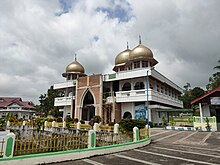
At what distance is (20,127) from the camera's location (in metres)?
21.9

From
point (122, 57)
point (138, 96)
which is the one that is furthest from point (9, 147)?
point (122, 57)

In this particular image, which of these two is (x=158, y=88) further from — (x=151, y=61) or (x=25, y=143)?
(x=25, y=143)

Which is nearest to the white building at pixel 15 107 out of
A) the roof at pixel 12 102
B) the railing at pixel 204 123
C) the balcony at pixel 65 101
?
the roof at pixel 12 102

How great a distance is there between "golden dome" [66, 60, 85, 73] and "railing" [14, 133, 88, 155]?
24.3 metres

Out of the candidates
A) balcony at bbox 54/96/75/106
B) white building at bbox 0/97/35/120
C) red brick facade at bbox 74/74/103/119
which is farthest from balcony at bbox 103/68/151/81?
white building at bbox 0/97/35/120

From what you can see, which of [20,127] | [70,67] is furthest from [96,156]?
[70,67]

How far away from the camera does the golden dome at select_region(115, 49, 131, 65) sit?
89.3 ft

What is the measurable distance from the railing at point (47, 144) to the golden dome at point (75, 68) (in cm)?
2426

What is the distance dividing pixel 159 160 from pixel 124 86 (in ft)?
60.8

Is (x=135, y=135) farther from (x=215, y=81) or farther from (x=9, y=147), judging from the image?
(x=215, y=81)

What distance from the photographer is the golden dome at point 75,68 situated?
30922 mm

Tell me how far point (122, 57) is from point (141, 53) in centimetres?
416

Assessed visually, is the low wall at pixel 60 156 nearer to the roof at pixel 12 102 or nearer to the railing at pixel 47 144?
the railing at pixel 47 144

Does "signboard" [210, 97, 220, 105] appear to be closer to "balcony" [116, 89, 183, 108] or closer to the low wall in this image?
"balcony" [116, 89, 183, 108]
